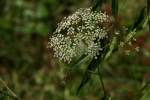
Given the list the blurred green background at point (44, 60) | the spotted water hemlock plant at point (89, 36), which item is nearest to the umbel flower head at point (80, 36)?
the spotted water hemlock plant at point (89, 36)

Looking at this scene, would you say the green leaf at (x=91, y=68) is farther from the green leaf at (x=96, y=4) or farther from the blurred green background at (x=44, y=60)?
the blurred green background at (x=44, y=60)

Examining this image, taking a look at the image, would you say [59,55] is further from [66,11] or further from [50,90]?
[66,11]

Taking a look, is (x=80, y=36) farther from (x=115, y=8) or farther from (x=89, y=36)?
(x=115, y=8)

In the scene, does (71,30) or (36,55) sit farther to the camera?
(36,55)

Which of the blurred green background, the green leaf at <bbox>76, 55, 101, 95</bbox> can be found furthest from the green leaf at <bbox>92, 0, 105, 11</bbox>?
the blurred green background

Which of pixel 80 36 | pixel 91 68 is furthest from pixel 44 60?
pixel 80 36

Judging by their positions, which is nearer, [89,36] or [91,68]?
[89,36]

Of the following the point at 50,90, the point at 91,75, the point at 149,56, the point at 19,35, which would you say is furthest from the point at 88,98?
the point at 91,75
